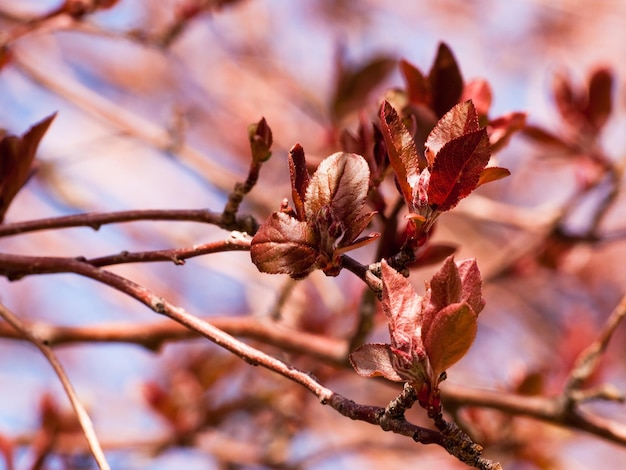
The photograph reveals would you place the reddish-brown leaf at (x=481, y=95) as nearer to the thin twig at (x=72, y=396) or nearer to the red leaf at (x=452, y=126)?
→ the red leaf at (x=452, y=126)

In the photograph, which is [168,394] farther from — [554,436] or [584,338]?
[584,338]

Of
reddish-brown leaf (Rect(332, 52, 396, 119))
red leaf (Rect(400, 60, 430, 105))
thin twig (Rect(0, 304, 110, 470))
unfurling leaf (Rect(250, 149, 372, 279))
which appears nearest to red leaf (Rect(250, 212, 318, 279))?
unfurling leaf (Rect(250, 149, 372, 279))

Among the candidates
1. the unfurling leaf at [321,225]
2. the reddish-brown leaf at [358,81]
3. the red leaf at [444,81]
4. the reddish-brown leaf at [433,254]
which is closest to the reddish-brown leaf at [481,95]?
the red leaf at [444,81]

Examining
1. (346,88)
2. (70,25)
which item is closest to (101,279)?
(70,25)

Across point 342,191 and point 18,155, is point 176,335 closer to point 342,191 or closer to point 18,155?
point 18,155

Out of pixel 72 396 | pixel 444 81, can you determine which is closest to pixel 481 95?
pixel 444 81

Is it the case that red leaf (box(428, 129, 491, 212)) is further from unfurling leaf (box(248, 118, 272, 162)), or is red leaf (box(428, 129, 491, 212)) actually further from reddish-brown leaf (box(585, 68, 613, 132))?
reddish-brown leaf (box(585, 68, 613, 132))
